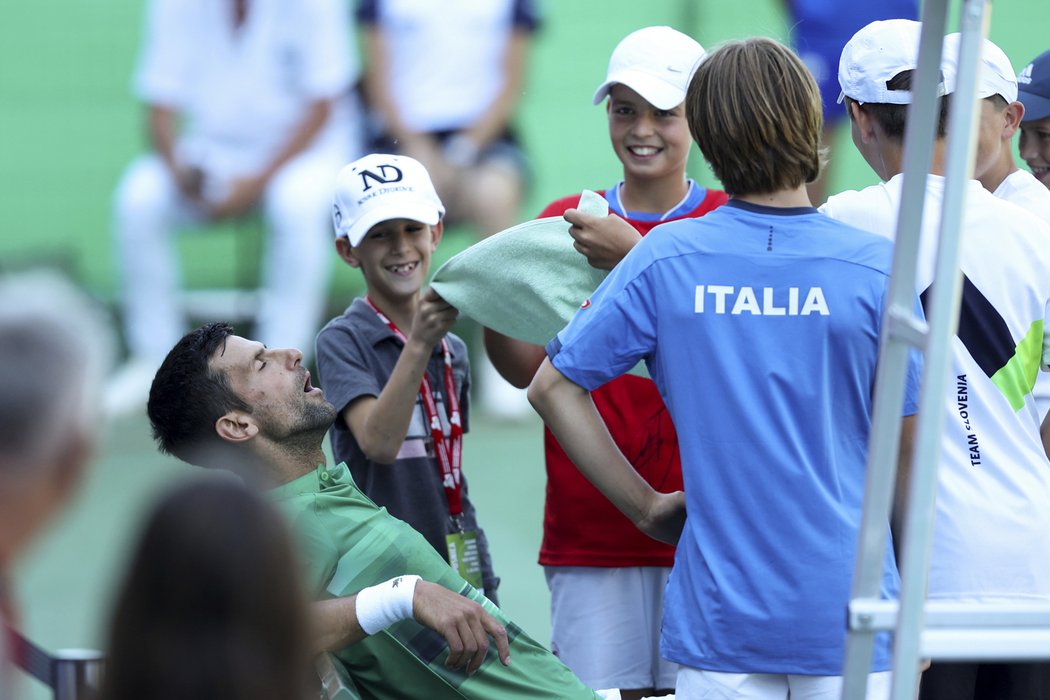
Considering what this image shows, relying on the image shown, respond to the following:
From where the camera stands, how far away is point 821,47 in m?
6.02

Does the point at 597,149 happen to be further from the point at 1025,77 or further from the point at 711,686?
the point at 711,686

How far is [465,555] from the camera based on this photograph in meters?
2.89

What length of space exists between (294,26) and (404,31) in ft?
1.68

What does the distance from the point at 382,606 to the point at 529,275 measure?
Result: 769 mm

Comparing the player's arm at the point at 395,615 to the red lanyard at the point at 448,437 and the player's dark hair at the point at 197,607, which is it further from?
the player's dark hair at the point at 197,607

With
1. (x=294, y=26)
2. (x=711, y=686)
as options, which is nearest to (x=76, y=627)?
(x=294, y=26)

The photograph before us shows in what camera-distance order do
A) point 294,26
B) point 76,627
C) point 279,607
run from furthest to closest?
point 294,26 → point 76,627 → point 279,607

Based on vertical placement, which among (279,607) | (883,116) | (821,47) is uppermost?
(821,47)

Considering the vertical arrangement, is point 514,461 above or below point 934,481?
below

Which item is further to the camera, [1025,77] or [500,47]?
[500,47]

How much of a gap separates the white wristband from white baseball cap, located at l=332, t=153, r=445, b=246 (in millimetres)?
1030

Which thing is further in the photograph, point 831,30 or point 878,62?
point 831,30

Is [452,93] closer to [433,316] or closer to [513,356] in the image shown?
[513,356]

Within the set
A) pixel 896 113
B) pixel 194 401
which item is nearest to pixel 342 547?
pixel 194 401
